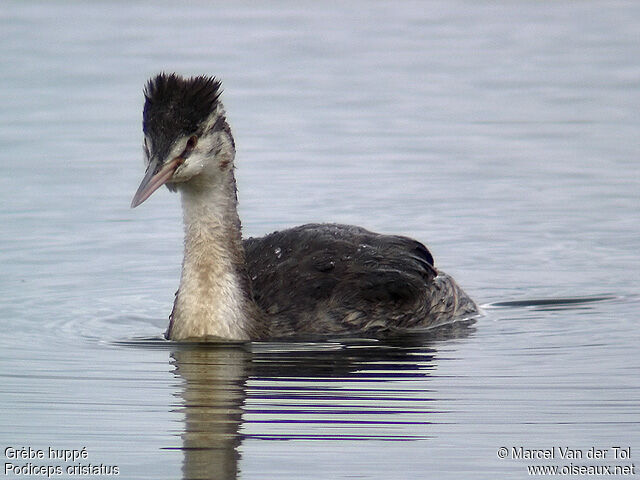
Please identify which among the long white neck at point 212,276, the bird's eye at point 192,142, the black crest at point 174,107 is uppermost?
the black crest at point 174,107

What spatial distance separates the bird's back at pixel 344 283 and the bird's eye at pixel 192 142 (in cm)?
133

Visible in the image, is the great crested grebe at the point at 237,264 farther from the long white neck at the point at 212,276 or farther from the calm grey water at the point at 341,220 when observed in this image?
the calm grey water at the point at 341,220

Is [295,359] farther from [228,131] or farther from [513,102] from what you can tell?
[513,102]

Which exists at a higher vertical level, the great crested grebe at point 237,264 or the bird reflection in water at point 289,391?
the great crested grebe at point 237,264

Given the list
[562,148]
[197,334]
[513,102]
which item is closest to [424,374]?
[197,334]

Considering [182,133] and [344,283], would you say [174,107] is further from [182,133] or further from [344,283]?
[344,283]

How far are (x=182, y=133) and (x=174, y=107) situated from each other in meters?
0.20

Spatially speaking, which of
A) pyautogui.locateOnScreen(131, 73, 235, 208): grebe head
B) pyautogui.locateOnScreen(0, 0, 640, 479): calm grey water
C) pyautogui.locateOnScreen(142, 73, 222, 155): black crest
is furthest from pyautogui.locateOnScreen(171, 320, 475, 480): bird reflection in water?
pyautogui.locateOnScreen(142, 73, 222, 155): black crest

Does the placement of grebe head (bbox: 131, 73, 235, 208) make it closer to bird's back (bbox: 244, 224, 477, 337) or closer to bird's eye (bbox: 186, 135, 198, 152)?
bird's eye (bbox: 186, 135, 198, 152)

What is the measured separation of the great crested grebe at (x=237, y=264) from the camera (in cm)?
1353

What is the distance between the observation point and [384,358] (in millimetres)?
13672

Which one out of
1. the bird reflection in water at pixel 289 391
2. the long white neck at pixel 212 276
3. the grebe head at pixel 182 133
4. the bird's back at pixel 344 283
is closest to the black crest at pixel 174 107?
the grebe head at pixel 182 133

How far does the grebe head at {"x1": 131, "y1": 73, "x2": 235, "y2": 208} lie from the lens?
1338cm

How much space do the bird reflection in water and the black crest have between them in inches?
63.9
